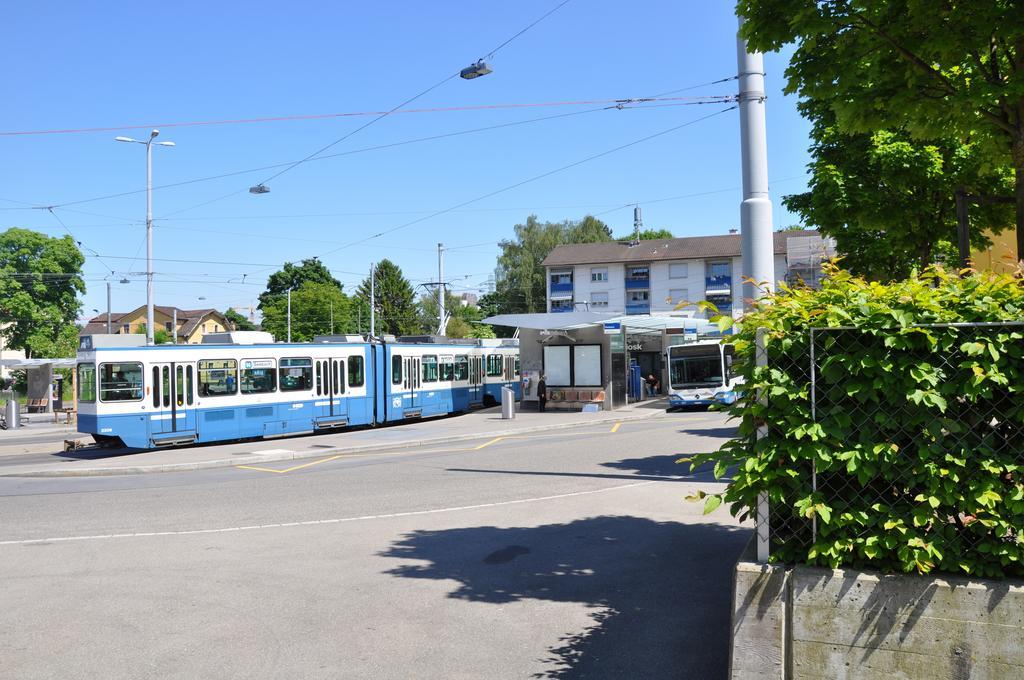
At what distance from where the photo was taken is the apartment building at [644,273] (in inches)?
2872

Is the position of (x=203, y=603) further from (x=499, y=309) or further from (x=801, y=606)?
(x=499, y=309)

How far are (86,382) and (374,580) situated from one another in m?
16.0

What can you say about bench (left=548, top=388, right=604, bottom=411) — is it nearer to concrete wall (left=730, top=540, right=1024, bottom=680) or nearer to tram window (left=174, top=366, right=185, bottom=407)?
tram window (left=174, top=366, right=185, bottom=407)

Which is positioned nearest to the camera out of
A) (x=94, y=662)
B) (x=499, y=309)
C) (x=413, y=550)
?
(x=94, y=662)

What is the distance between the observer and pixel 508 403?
28.4 m

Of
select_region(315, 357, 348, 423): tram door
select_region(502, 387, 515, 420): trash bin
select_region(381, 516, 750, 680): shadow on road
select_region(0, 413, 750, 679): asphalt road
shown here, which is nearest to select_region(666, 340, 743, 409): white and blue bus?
select_region(502, 387, 515, 420): trash bin

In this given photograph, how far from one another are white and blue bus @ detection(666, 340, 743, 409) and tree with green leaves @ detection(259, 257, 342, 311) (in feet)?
284

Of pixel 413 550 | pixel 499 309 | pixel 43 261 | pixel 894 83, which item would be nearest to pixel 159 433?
pixel 413 550

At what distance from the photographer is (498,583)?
24.4 feet

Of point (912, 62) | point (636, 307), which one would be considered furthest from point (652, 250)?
point (912, 62)

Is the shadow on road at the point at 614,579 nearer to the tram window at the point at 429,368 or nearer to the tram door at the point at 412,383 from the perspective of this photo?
the tram door at the point at 412,383

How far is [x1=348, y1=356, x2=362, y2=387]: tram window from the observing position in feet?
87.0

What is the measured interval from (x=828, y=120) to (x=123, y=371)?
19224 mm

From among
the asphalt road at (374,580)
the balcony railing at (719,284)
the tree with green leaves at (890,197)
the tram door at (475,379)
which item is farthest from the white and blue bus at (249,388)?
the balcony railing at (719,284)
